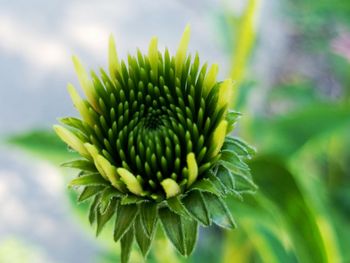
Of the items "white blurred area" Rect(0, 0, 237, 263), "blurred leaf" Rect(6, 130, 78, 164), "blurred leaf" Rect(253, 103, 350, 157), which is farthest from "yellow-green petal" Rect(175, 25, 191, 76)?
"white blurred area" Rect(0, 0, 237, 263)

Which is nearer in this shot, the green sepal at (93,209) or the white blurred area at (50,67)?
the green sepal at (93,209)

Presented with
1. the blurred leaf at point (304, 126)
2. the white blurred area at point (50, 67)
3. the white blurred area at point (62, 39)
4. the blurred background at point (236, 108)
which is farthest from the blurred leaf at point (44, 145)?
the white blurred area at point (62, 39)

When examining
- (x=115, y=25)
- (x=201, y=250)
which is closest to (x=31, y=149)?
(x=201, y=250)

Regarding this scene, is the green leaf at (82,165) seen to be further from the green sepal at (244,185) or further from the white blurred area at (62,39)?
the white blurred area at (62,39)

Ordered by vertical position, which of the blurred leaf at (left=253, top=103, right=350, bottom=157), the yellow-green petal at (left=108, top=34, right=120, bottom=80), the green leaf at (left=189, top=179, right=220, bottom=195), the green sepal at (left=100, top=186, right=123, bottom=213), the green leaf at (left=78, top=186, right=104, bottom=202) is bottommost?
the blurred leaf at (left=253, top=103, right=350, bottom=157)

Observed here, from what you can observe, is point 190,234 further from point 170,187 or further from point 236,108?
point 236,108

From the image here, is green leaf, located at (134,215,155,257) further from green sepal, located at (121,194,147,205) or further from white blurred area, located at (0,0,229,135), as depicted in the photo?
white blurred area, located at (0,0,229,135)

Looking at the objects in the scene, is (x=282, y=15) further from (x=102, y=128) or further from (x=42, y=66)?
(x=102, y=128)
